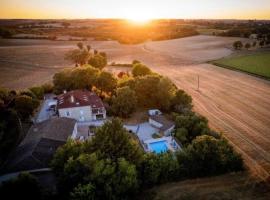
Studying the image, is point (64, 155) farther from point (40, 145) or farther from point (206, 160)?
point (206, 160)

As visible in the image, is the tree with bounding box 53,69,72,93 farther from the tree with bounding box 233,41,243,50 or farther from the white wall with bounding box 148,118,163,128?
the tree with bounding box 233,41,243,50

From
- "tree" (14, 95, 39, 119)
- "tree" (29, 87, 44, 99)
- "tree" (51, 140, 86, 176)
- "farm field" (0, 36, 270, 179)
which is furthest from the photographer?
"tree" (29, 87, 44, 99)

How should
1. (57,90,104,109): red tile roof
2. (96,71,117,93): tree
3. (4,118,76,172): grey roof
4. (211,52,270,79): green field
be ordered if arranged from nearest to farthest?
(4,118,76,172): grey roof, (57,90,104,109): red tile roof, (96,71,117,93): tree, (211,52,270,79): green field

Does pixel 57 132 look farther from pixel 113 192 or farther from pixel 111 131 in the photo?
pixel 113 192

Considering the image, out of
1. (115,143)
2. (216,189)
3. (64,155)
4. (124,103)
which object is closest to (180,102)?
(124,103)

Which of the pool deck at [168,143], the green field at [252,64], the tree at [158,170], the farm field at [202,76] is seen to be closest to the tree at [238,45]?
the farm field at [202,76]

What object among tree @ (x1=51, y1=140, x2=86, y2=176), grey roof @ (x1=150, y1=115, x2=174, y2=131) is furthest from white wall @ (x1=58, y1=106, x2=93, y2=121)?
tree @ (x1=51, y1=140, x2=86, y2=176)

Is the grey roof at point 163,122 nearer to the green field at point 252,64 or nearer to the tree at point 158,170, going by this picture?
the tree at point 158,170
